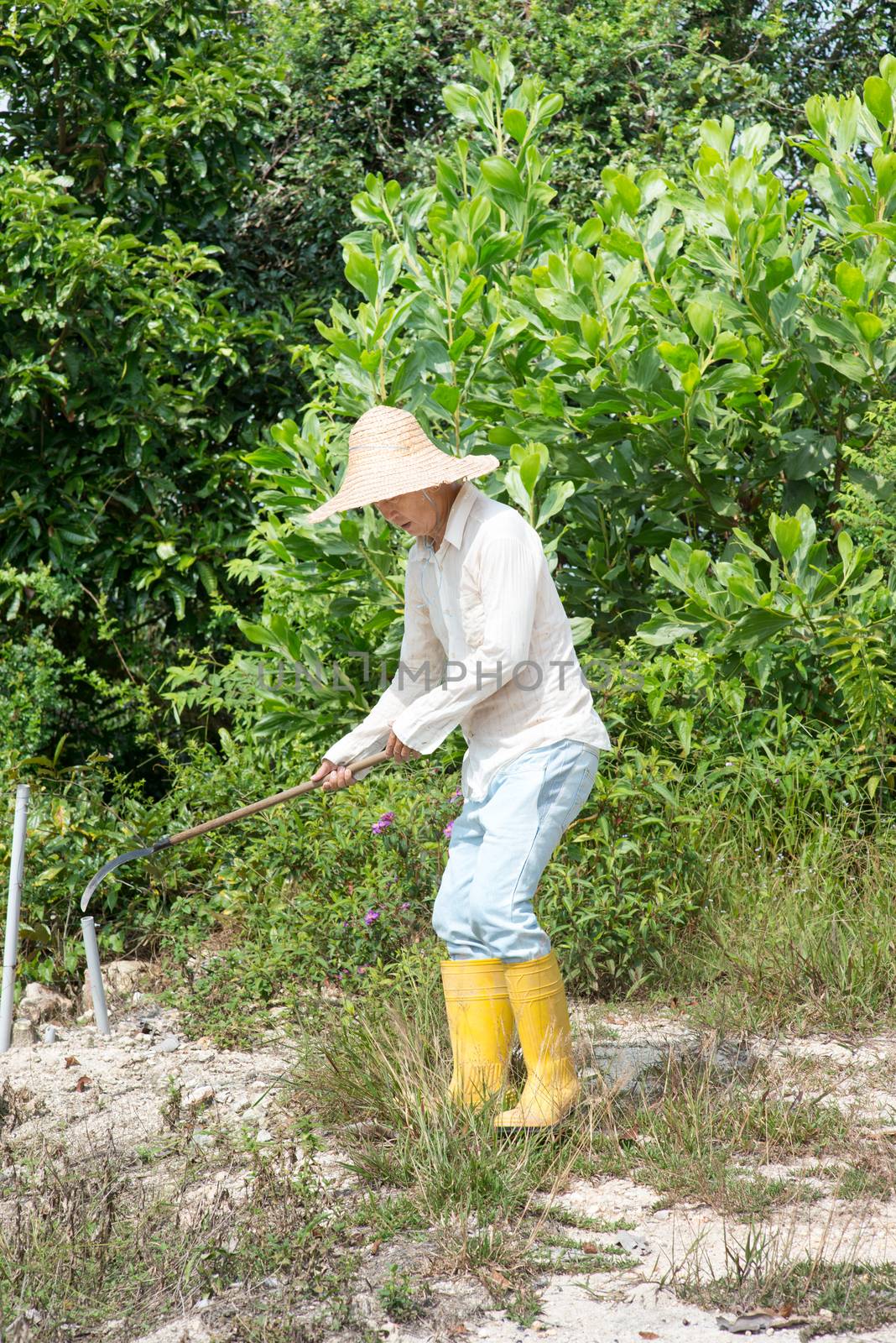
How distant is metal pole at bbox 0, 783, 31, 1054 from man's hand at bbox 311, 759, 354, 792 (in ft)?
3.51

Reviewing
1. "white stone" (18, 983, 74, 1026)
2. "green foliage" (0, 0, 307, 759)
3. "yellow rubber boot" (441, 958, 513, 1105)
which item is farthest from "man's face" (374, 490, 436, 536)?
"green foliage" (0, 0, 307, 759)

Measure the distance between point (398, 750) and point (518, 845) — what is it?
353 millimetres

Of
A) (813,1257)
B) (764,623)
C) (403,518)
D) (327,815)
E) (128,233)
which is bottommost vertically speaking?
Answer: (813,1257)

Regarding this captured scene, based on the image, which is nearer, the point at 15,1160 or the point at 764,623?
the point at 15,1160

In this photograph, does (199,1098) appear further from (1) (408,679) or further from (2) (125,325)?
(2) (125,325)

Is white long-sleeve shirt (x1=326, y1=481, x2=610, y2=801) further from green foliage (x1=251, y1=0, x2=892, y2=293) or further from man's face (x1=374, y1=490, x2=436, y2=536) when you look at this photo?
green foliage (x1=251, y1=0, x2=892, y2=293)

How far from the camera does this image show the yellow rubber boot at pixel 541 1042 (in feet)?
9.75

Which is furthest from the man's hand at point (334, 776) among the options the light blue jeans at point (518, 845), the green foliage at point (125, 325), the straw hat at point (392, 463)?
the green foliage at point (125, 325)

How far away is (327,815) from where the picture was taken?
14.5 ft

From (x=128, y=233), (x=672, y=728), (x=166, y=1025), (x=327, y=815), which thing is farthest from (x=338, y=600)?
(x=128, y=233)

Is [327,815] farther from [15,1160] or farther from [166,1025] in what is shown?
[15,1160]

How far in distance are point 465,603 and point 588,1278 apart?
1439 millimetres

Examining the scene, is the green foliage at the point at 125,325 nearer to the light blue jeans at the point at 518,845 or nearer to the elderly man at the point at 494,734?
the elderly man at the point at 494,734

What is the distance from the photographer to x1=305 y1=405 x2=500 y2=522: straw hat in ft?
9.80
